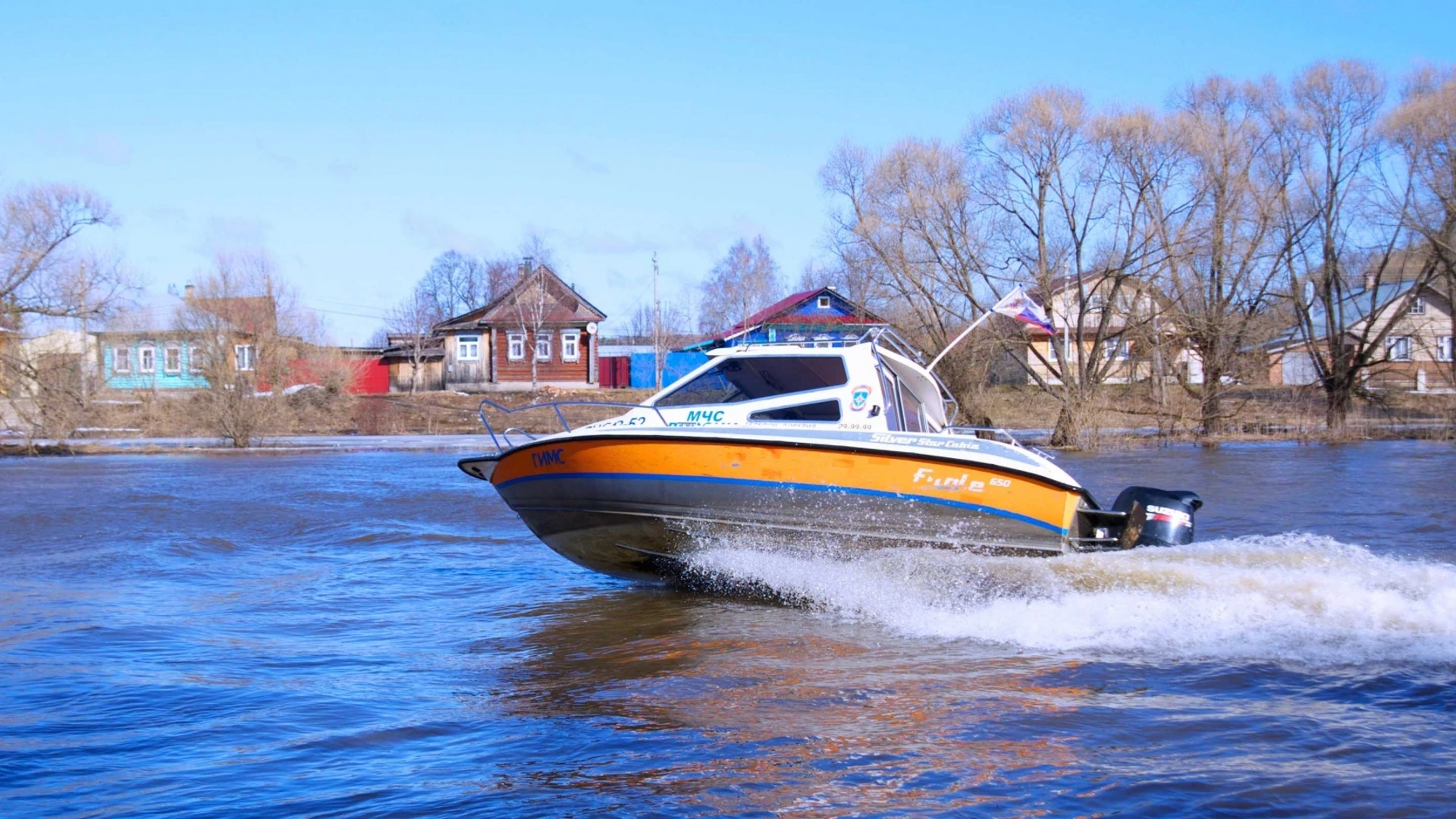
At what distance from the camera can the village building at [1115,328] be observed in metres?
31.2

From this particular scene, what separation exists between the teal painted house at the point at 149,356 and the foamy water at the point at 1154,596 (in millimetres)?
29366

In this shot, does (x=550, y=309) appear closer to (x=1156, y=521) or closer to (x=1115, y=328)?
(x=1115, y=328)

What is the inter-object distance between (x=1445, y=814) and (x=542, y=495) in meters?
6.48

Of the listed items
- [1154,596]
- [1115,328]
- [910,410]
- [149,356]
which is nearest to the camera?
[1154,596]

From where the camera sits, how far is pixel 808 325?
29.1 m

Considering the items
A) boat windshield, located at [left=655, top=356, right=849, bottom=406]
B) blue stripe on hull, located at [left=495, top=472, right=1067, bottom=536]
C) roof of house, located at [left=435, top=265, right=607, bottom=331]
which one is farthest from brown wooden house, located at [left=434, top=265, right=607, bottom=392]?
blue stripe on hull, located at [left=495, top=472, right=1067, bottom=536]

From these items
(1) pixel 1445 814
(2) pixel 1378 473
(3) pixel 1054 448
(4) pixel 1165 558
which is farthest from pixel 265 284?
(1) pixel 1445 814

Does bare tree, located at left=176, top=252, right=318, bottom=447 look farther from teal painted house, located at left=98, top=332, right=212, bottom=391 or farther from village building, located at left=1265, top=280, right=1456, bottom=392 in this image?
village building, located at left=1265, top=280, right=1456, bottom=392

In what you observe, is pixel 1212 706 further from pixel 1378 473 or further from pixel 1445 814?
pixel 1378 473

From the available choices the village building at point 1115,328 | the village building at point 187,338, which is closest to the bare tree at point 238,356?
the village building at point 187,338

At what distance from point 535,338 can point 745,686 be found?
155ft

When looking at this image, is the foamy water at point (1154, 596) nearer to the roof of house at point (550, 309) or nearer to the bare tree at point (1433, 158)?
the bare tree at point (1433, 158)

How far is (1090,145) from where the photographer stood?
31.1m

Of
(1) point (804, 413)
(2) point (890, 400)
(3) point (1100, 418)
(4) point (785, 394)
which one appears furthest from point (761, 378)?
(3) point (1100, 418)
